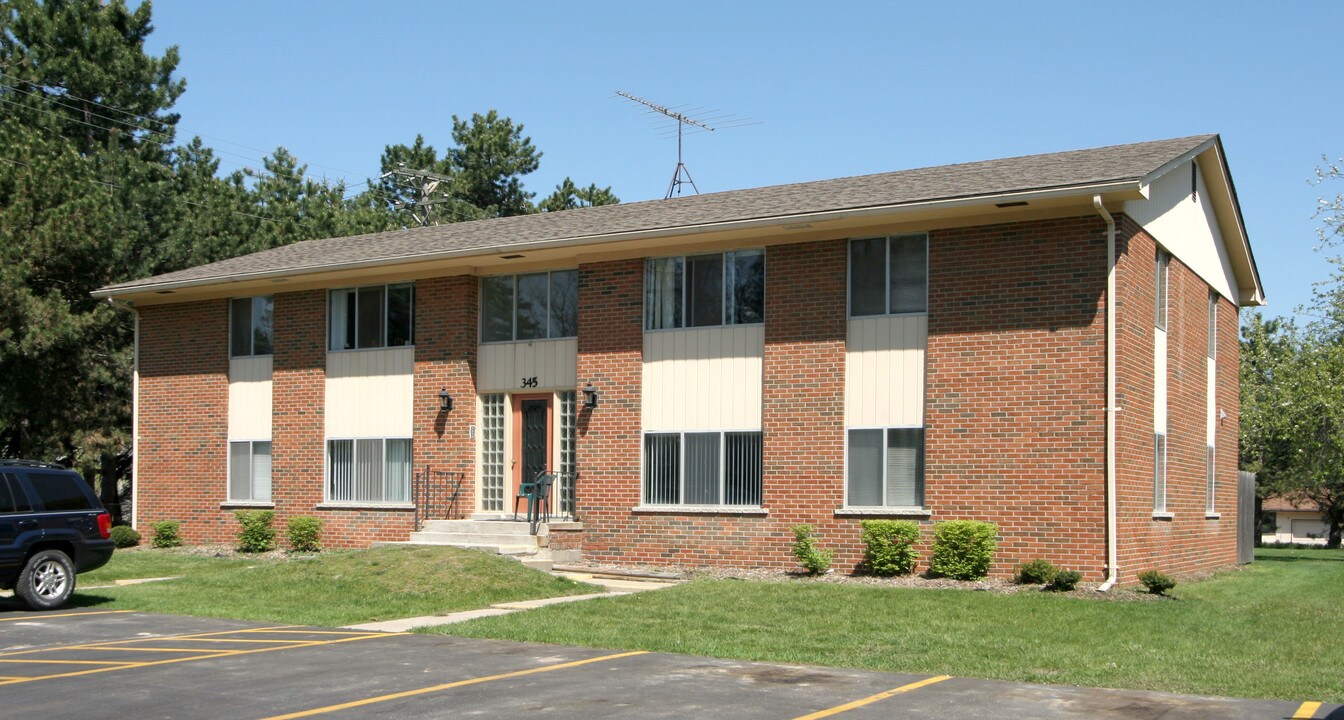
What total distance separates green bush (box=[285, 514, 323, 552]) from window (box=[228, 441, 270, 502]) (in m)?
1.65

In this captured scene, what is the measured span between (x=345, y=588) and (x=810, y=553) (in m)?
6.48

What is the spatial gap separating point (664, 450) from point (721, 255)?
10.6 ft

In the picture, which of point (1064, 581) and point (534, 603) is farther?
point (1064, 581)

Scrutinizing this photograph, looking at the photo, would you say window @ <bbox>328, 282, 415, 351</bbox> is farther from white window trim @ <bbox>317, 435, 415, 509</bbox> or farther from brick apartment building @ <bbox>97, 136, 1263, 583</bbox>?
white window trim @ <bbox>317, 435, 415, 509</bbox>

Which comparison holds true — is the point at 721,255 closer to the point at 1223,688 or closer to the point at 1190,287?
the point at 1190,287

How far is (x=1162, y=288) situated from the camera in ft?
68.9

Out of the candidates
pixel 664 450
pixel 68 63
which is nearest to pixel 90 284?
pixel 68 63

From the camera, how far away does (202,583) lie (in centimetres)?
1920

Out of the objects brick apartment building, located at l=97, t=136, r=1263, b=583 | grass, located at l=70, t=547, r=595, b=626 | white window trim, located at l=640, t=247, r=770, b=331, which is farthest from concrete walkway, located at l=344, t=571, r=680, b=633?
white window trim, located at l=640, t=247, r=770, b=331

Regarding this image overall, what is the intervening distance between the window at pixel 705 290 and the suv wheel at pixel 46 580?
30.5ft

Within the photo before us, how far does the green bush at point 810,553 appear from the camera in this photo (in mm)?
19312

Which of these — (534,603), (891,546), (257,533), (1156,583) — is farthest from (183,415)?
(1156,583)

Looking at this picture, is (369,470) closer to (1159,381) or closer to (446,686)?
(1159,381)

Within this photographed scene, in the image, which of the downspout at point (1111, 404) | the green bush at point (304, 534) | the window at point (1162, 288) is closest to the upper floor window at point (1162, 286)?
the window at point (1162, 288)
